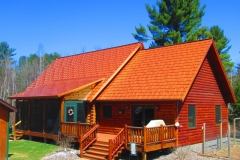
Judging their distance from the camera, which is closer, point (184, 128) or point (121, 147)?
point (121, 147)

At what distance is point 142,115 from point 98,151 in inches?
133

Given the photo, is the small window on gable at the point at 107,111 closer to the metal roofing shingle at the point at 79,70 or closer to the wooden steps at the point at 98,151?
the metal roofing shingle at the point at 79,70

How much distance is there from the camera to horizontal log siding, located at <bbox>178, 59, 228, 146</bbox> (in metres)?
16.2

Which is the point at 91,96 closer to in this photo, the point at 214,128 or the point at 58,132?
the point at 58,132

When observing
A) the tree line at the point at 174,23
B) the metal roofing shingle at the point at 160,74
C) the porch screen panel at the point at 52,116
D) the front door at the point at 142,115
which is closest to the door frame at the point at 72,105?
the porch screen panel at the point at 52,116

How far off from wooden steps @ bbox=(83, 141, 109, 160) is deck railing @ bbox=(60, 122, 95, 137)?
1.23 metres

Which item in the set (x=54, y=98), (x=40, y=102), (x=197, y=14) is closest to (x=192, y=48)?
(x=54, y=98)

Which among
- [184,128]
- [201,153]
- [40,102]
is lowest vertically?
[201,153]

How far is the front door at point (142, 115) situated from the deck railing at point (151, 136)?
187 cm

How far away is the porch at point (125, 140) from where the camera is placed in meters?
13.5

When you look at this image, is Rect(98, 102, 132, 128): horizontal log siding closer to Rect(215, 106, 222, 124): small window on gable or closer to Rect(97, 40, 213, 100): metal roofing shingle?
Rect(97, 40, 213, 100): metal roofing shingle

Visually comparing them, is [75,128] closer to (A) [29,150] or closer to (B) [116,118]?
(B) [116,118]

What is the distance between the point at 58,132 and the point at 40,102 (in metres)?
2.99

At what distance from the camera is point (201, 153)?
15.1 metres
